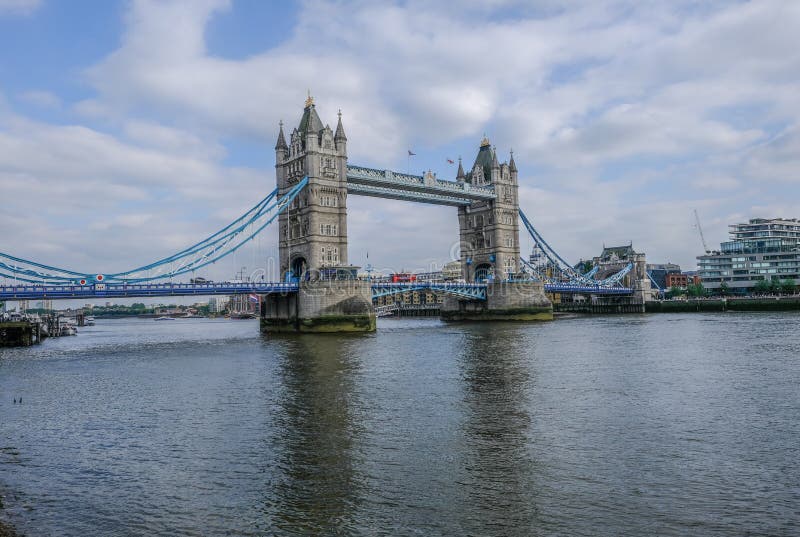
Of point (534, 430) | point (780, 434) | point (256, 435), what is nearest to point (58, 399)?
point (256, 435)

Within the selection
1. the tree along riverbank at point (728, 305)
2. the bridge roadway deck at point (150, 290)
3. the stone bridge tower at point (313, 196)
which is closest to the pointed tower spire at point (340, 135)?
the stone bridge tower at point (313, 196)

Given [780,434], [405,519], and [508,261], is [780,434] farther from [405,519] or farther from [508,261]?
[508,261]

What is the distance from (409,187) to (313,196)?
14196 millimetres

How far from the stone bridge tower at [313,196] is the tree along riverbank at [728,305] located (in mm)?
62348

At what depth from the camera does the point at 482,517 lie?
10.5m

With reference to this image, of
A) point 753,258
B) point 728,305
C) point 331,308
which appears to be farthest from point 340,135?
point 753,258

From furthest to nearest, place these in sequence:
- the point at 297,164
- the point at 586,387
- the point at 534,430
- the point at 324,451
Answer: the point at 297,164
the point at 586,387
the point at 534,430
the point at 324,451

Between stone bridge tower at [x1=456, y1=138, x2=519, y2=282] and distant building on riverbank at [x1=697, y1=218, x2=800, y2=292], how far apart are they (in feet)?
169

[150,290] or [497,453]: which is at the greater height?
[150,290]

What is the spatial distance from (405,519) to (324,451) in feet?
15.6

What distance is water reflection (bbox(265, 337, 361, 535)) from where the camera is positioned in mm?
10641

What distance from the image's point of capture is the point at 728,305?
93000 millimetres

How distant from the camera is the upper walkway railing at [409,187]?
6669cm

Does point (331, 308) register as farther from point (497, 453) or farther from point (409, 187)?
point (497, 453)
